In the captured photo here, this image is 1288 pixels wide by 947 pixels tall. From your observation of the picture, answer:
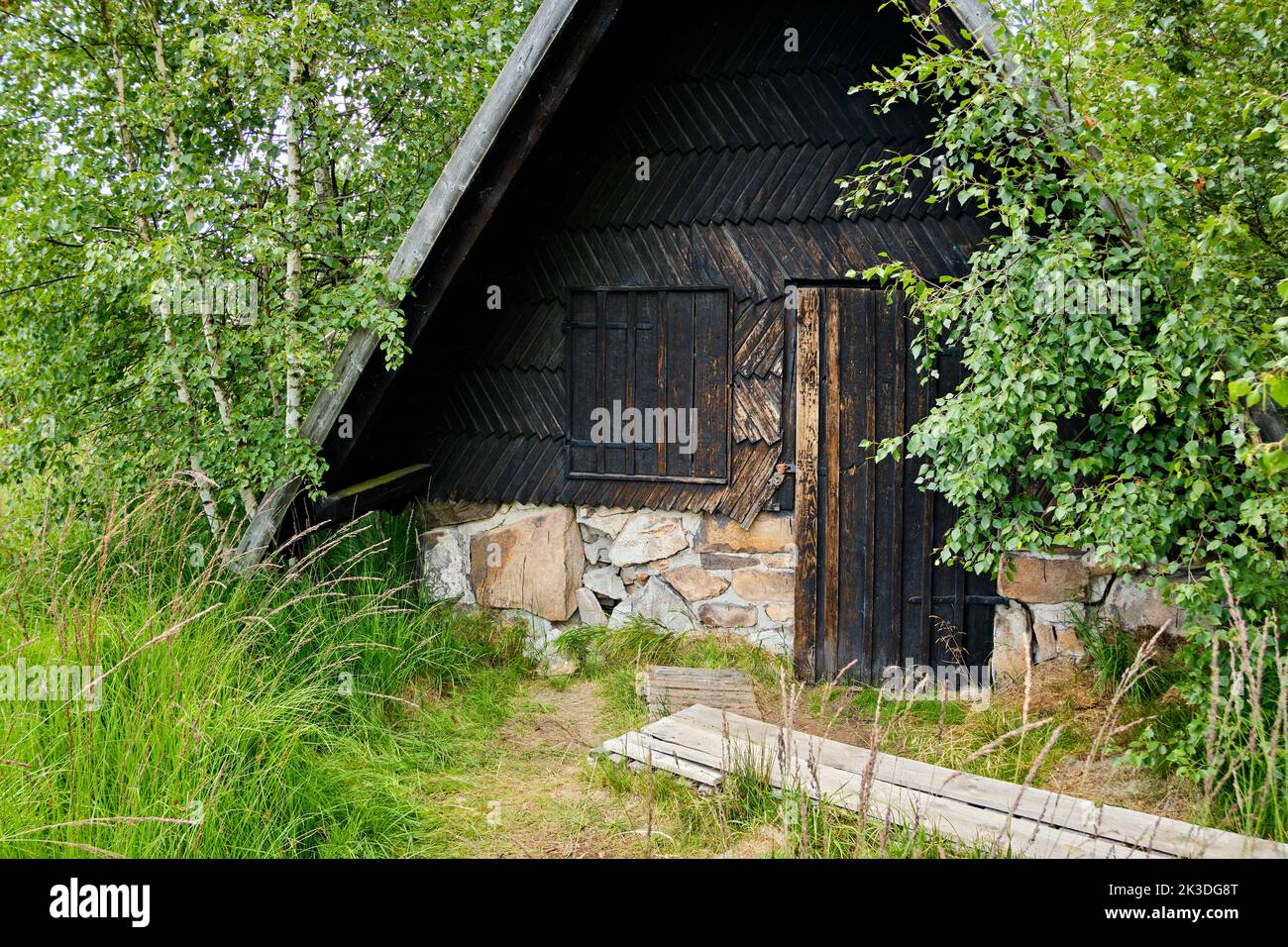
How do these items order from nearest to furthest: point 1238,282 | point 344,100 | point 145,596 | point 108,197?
point 1238,282 < point 145,596 < point 108,197 < point 344,100

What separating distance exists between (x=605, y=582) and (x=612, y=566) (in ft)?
0.40

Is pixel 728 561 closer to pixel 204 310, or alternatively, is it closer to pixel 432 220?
pixel 432 220

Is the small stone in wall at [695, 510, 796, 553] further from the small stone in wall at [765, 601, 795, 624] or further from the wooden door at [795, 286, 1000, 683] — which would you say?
the small stone in wall at [765, 601, 795, 624]

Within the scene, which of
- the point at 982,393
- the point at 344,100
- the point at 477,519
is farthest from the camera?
the point at 477,519

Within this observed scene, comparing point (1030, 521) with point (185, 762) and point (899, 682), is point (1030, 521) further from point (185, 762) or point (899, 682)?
point (185, 762)

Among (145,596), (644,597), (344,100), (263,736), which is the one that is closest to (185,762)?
(263,736)

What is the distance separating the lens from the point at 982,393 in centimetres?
394

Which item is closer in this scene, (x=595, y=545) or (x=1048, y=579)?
(x=1048, y=579)

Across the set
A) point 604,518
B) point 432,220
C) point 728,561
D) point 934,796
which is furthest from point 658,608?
point 432,220

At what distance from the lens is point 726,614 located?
223 inches

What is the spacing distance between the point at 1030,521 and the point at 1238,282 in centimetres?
125

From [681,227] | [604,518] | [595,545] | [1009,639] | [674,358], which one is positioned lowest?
[1009,639]

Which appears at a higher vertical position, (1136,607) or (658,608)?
(1136,607)

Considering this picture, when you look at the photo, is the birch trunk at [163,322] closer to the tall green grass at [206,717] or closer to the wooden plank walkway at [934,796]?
the tall green grass at [206,717]
